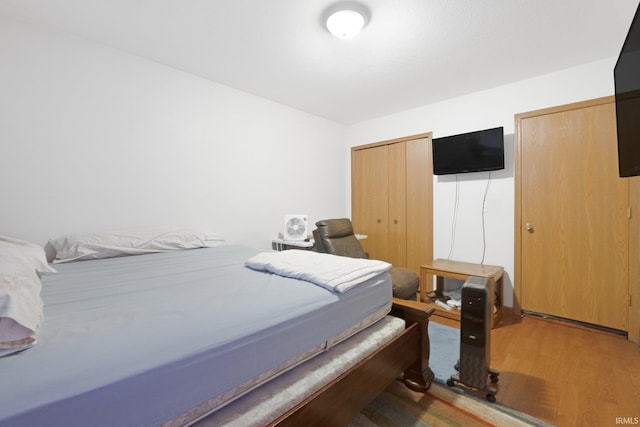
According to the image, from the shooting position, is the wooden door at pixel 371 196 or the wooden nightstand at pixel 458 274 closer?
the wooden nightstand at pixel 458 274

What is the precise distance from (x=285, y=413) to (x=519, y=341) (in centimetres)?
239

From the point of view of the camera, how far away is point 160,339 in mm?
816

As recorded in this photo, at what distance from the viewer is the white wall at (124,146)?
6.65ft

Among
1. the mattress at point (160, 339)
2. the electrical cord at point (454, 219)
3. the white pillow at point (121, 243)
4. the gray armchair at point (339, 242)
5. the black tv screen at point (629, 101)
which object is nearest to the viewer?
the mattress at point (160, 339)

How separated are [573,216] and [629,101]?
1666 mm

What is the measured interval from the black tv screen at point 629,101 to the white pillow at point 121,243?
9.96 feet

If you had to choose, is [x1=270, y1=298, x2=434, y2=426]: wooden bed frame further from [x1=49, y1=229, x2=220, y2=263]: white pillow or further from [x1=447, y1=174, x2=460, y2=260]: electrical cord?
[x1=447, y1=174, x2=460, y2=260]: electrical cord

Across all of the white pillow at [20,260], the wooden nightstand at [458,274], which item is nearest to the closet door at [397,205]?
the wooden nightstand at [458,274]

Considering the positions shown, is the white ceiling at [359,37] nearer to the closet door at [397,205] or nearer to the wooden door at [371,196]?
the closet door at [397,205]

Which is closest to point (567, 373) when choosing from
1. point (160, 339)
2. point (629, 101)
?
point (629, 101)

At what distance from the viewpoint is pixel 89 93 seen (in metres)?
2.28

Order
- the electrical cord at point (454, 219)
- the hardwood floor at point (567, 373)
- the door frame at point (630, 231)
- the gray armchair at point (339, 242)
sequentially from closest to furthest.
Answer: the hardwood floor at point (567, 373)
the door frame at point (630, 231)
the gray armchair at point (339, 242)
the electrical cord at point (454, 219)

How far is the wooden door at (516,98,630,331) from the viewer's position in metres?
2.50

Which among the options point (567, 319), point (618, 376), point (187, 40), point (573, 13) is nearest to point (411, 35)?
point (573, 13)
